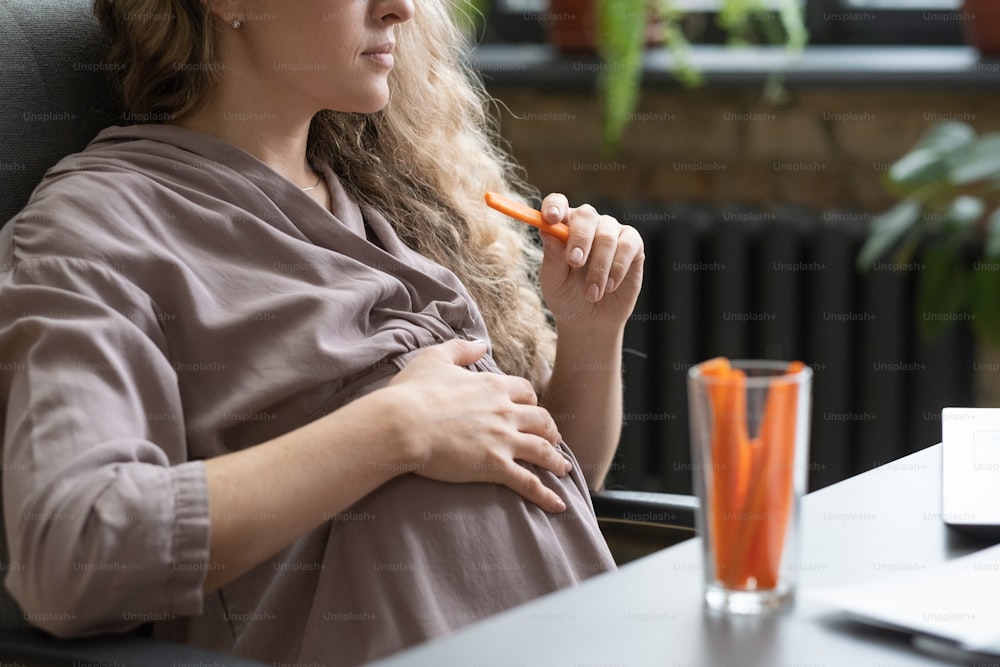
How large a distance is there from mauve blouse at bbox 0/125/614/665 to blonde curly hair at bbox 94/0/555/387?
3.5 inches

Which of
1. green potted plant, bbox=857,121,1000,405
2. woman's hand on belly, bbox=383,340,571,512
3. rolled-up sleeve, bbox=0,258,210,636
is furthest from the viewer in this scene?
green potted plant, bbox=857,121,1000,405

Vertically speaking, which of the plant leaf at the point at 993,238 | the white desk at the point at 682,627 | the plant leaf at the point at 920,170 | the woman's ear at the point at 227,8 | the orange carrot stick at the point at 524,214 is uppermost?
the woman's ear at the point at 227,8

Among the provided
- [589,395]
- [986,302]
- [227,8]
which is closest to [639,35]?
[986,302]

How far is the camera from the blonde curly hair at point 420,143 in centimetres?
131

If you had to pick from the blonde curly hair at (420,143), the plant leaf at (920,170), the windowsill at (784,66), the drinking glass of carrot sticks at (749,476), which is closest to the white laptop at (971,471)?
the drinking glass of carrot sticks at (749,476)

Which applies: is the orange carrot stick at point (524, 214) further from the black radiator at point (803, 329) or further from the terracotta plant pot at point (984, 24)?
the terracotta plant pot at point (984, 24)

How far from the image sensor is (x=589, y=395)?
1.46 metres

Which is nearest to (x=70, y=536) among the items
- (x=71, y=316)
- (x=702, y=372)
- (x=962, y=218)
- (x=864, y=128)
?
(x=71, y=316)

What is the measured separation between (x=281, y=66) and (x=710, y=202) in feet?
5.11

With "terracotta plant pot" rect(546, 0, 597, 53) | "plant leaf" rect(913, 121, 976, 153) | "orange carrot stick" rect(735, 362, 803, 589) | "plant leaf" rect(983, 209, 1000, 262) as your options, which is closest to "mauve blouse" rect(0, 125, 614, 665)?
"orange carrot stick" rect(735, 362, 803, 589)

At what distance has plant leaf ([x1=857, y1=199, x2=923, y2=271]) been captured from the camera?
2.32 metres

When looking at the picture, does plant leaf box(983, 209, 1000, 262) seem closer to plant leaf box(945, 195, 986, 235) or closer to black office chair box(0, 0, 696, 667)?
plant leaf box(945, 195, 986, 235)

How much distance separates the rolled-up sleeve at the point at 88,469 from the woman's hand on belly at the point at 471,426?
7.8 inches

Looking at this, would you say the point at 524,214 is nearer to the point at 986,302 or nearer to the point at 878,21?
the point at 986,302
